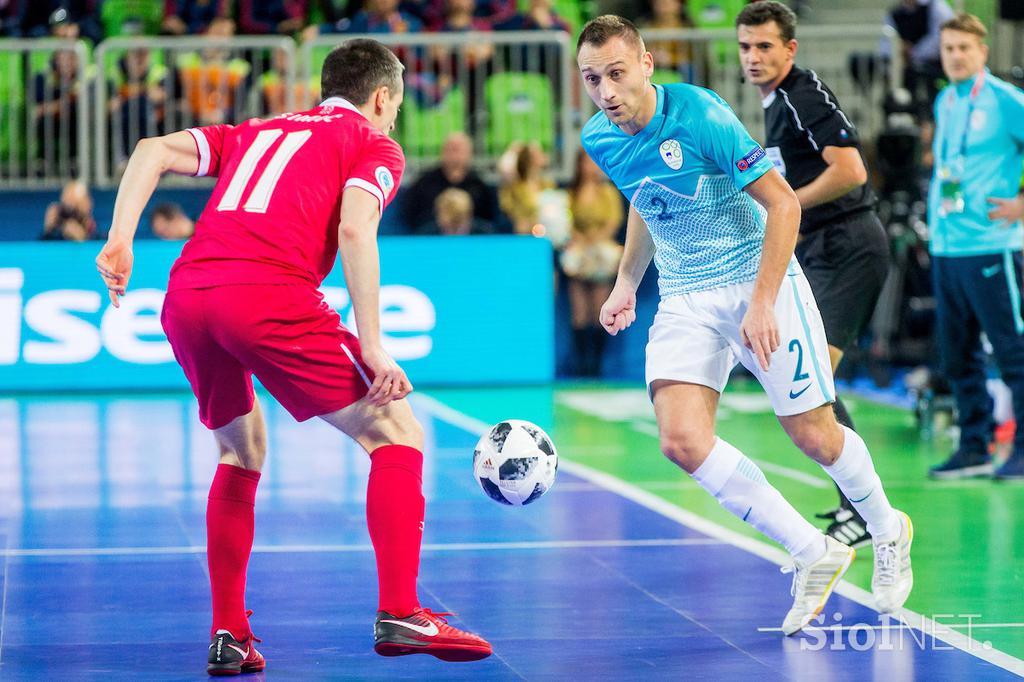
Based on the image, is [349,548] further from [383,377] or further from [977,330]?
[977,330]

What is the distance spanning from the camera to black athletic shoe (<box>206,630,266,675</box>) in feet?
16.1

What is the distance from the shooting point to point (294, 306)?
481 centimetres

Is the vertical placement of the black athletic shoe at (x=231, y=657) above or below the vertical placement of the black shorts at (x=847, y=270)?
below

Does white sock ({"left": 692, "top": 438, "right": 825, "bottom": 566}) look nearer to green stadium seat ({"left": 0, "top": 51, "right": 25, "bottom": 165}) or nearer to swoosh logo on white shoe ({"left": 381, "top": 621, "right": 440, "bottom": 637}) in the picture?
swoosh logo on white shoe ({"left": 381, "top": 621, "right": 440, "bottom": 637})

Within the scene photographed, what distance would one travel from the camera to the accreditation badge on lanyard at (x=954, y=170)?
8.84m

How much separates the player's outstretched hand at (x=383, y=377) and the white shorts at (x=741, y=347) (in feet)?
3.51

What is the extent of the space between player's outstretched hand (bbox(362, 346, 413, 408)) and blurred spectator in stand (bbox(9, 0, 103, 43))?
1317 centimetres

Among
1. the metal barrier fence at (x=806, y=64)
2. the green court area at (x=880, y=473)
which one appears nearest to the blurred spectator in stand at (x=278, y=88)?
the green court area at (x=880, y=473)

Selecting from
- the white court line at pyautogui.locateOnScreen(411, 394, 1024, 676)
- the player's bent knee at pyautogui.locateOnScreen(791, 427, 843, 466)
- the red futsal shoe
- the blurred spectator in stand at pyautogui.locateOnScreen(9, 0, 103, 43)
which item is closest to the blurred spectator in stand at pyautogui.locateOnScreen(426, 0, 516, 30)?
the blurred spectator in stand at pyautogui.locateOnScreen(9, 0, 103, 43)

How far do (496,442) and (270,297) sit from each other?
1.35m

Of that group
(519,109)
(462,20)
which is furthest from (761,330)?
(462,20)

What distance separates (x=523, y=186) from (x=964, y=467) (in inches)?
272

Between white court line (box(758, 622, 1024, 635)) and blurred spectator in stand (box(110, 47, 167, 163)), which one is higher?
blurred spectator in stand (box(110, 47, 167, 163))

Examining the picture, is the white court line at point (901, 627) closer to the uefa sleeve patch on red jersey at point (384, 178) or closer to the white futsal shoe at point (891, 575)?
the white futsal shoe at point (891, 575)
